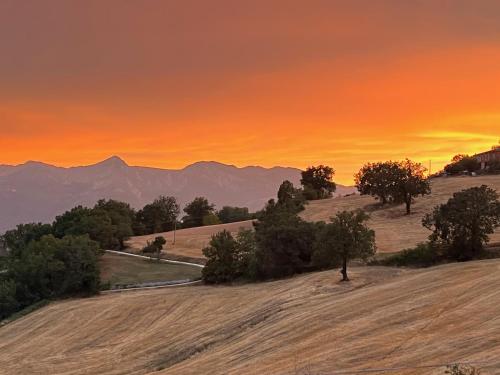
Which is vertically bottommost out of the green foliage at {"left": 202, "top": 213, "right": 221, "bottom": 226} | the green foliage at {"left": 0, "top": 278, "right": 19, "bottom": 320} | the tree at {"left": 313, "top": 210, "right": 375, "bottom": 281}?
the green foliage at {"left": 0, "top": 278, "right": 19, "bottom": 320}

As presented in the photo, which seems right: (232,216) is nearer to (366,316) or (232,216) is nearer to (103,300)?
(103,300)

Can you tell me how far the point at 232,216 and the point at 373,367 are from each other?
161 meters

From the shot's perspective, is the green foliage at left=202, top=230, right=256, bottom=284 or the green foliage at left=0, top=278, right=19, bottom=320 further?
the green foliage at left=202, top=230, right=256, bottom=284

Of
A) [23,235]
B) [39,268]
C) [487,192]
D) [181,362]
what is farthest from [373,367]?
[23,235]

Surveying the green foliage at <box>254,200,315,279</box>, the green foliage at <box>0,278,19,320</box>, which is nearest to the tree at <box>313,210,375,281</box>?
the green foliage at <box>254,200,315,279</box>

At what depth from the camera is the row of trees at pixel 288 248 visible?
5125 cm

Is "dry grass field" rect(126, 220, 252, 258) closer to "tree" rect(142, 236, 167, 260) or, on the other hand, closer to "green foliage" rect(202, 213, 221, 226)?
"tree" rect(142, 236, 167, 260)

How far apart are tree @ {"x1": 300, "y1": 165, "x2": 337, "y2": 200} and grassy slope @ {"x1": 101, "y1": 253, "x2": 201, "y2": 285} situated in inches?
3072

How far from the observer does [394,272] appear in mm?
49750

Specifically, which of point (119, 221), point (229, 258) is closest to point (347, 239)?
point (229, 258)

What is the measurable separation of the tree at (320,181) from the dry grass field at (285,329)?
114m

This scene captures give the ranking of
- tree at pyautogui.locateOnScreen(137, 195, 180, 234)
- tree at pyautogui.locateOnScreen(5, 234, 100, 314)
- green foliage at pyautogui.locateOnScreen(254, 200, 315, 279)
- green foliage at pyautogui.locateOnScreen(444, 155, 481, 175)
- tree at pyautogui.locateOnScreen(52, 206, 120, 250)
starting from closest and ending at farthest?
green foliage at pyautogui.locateOnScreen(254, 200, 315, 279) → tree at pyautogui.locateOnScreen(5, 234, 100, 314) → tree at pyautogui.locateOnScreen(52, 206, 120, 250) → green foliage at pyautogui.locateOnScreen(444, 155, 481, 175) → tree at pyautogui.locateOnScreen(137, 195, 180, 234)

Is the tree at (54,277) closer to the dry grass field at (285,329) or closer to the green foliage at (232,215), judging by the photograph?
the dry grass field at (285,329)

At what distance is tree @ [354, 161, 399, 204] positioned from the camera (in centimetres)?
11162
